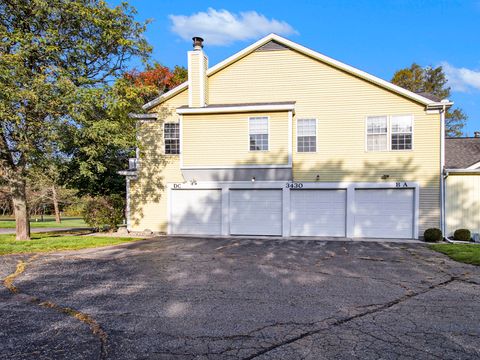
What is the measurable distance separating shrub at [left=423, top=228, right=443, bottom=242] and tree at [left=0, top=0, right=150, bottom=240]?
44.9 ft

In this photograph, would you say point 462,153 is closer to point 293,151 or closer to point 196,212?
point 293,151

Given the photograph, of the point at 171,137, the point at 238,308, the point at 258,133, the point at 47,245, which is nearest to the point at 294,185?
the point at 258,133

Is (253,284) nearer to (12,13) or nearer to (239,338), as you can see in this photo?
(239,338)

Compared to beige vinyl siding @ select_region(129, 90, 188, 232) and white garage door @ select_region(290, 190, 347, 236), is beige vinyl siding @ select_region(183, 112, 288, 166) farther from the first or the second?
white garage door @ select_region(290, 190, 347, 236)

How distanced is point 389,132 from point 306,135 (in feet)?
11.7

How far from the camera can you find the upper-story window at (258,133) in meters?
15.5

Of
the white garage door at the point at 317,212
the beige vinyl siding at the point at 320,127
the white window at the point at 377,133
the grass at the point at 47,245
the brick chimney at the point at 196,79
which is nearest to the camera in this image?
the grass at the point at 47,245

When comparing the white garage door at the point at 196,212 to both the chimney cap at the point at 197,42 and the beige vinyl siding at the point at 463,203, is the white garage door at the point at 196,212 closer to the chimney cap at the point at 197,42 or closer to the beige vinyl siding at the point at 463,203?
the chimney cap at the point at 197,42

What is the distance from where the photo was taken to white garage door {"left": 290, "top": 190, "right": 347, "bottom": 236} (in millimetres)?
15648

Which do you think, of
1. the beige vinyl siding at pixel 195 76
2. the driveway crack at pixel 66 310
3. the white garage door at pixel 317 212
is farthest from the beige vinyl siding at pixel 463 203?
the driveway crack at pixel 66 310

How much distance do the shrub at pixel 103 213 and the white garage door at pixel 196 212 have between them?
3130mm

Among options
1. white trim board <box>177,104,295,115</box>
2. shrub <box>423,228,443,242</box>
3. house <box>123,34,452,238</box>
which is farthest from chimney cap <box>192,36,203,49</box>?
shrub <box>423,228,443,242</box>

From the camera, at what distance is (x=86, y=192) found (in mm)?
20234

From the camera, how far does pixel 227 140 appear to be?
15.8m
